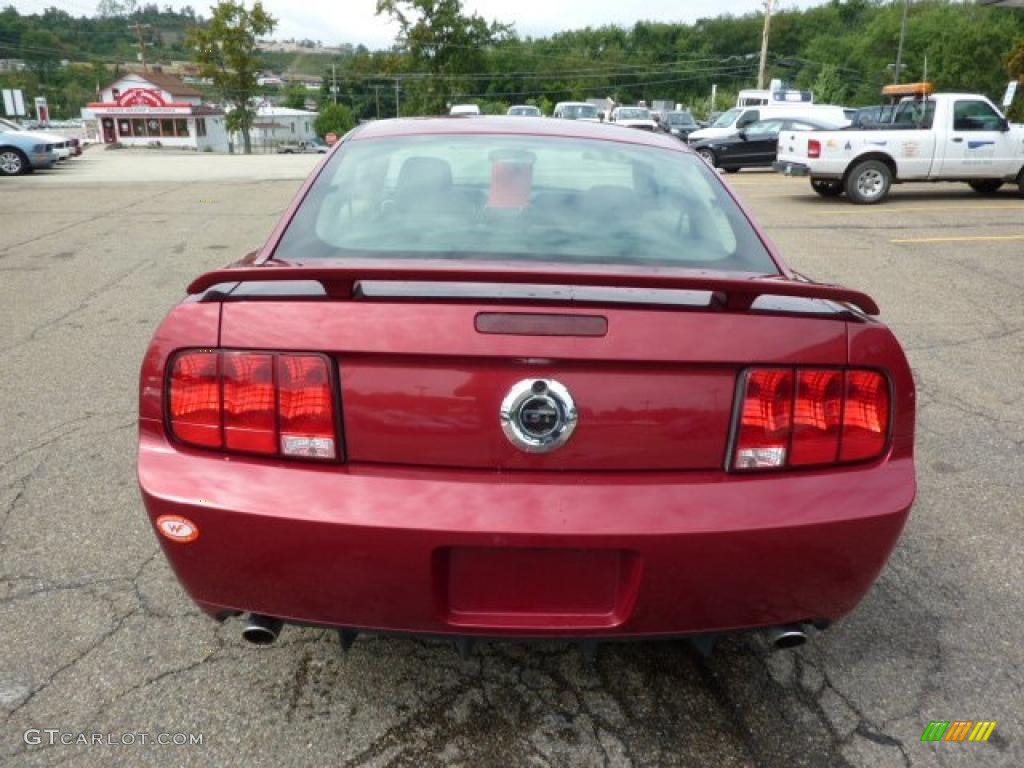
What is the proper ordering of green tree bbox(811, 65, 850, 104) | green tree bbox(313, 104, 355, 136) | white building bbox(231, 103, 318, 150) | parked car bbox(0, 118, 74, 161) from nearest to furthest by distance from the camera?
parked car bbox(0, 118, 74, 161) → green tree bbox(811, 65, 850, 104) → green tree bbox(313, 104, 355, 136) → white building bbox(231, 103, 318, 150)

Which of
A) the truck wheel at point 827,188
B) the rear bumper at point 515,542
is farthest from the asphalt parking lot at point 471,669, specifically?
the truck wheel at point 827,188

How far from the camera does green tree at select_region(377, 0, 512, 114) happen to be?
60.4m

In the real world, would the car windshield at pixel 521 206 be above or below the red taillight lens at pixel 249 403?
above

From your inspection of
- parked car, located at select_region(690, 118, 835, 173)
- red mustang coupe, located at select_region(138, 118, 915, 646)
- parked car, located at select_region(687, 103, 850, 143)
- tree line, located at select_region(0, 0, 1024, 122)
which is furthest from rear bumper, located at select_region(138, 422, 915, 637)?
tree line, located at select_region(0, 0, 1024, 122)

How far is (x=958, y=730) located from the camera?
2146 millimetres

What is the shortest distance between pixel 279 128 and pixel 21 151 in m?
76.5

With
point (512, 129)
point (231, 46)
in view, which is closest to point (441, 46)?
point (231, 46)

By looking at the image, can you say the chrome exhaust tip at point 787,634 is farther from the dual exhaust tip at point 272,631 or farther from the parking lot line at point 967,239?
the parking lot line at point 967,239

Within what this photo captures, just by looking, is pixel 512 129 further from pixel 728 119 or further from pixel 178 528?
pixel 728 119

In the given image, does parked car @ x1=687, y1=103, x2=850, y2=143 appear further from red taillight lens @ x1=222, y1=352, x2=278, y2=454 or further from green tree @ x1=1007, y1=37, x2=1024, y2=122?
red taillight lens @ x1=222, y1=352, x2=278, y2=454

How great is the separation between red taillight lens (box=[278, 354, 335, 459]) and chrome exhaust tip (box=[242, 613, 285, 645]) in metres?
0.45

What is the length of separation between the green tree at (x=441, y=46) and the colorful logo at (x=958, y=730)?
6298cm

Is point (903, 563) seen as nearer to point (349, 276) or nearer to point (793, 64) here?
point (349, 276)

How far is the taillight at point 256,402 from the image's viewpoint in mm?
1772
